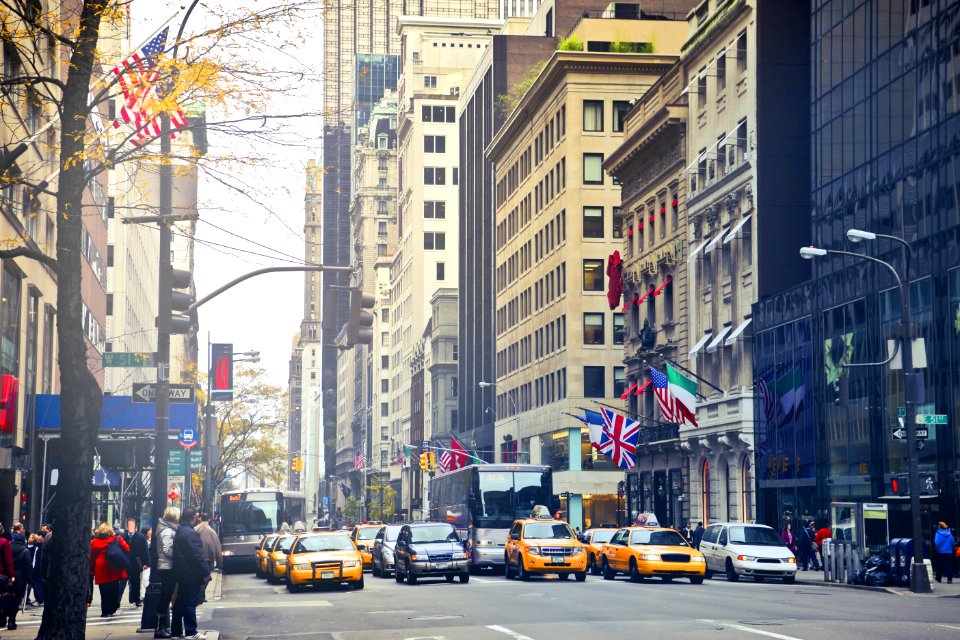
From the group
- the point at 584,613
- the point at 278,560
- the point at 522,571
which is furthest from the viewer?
the point at 278,560

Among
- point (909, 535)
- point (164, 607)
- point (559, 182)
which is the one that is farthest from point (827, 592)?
point (559, 182)

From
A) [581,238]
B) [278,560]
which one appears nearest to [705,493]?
[581,238]

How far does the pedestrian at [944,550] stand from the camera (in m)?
37.9

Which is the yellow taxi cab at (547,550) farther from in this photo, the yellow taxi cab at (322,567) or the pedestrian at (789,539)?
the pedestrian at (789,539)

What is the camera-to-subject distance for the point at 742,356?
61625mm

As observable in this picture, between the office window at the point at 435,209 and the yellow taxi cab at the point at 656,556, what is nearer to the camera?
the yellow taxi cab at the point at 656,556

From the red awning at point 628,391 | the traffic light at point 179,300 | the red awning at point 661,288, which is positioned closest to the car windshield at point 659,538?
the traffic light at point 179,300

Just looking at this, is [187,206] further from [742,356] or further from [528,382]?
[528,382]

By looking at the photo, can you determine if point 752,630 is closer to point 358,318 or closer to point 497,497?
point 358,318

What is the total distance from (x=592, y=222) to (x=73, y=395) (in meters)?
72.2

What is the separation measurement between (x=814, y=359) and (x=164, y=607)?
3881 centimetres

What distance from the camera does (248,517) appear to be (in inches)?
2290

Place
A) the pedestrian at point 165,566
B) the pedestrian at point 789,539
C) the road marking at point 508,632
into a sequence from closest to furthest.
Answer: the road marking at point 508,632, the pedestrian at point 165,566, the pedestrian at point 789,539

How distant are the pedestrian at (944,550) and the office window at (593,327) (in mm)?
49059
